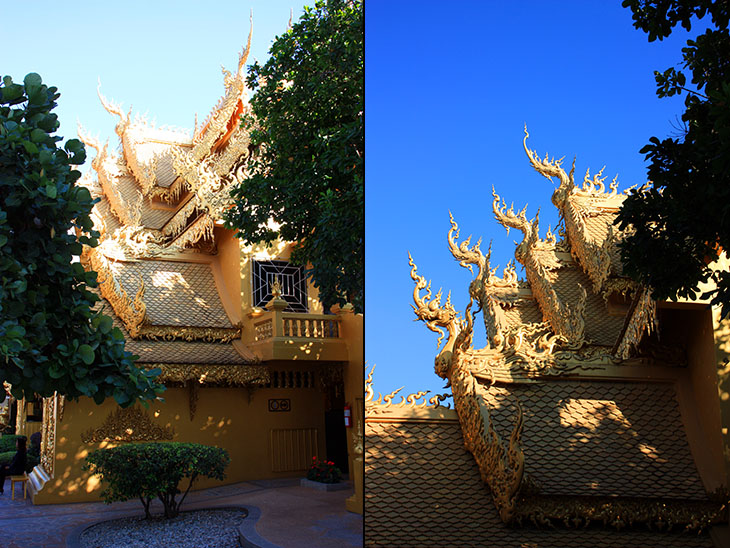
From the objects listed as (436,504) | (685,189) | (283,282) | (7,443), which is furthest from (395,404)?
(7,443)

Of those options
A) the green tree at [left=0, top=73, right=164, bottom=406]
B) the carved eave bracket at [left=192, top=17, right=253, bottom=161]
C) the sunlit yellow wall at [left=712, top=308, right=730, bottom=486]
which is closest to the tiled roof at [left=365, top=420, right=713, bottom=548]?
the sunlit yellow wall at [left=712, top=308, right=730, bottom=486]

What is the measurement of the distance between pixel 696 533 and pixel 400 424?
132cm

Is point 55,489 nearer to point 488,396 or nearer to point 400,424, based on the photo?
point 400,424

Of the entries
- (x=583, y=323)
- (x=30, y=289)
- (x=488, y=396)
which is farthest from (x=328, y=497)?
(x=30, y=289)

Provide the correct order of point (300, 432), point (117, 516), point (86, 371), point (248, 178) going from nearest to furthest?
point (86, 371), point (117, 516), point (300, 432), point (248, 178)

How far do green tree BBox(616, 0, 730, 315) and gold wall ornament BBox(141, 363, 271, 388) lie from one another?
2.72 meters

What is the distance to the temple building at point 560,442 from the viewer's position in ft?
8.79

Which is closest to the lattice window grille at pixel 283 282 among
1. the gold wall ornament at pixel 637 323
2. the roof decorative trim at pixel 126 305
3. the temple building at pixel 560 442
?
the roof decorative trim at pixel 126 305

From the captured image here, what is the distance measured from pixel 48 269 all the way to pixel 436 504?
196 centimetres

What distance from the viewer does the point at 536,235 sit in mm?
5477

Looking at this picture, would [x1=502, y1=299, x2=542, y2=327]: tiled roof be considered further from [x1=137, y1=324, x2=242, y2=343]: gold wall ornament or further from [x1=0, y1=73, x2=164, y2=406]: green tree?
[x1=0, y1=73, x2=164, y2=406]: green tree

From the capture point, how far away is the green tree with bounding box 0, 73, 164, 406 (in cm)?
263

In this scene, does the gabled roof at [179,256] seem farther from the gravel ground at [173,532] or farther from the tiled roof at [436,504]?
the tiled roof at [436,504]

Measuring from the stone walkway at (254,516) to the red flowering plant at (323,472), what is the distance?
11cm
